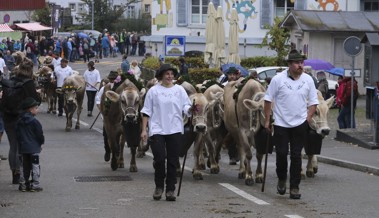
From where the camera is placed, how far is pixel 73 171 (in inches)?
725

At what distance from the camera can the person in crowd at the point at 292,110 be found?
47.0 ft

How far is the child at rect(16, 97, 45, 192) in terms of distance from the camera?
14977 millimetres

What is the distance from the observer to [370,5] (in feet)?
174

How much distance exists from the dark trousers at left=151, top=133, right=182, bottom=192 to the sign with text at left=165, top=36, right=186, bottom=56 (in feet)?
79.3

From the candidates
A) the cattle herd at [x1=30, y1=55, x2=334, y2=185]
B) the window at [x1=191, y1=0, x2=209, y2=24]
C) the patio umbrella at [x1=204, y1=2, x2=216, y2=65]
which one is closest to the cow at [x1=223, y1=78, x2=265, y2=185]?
the cattle herd at [x1=30, y1=55, x2=334, y2=185]

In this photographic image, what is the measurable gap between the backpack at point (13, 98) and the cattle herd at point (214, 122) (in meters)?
2.17

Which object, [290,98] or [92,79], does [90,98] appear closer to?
[92,79]

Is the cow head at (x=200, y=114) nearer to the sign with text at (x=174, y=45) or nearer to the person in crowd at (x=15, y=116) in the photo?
the person in crowd at (x=15, y=116)

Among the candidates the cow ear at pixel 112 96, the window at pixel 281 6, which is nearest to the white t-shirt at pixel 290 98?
the cow ear at pixel 112 96

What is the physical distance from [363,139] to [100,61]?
42205mm

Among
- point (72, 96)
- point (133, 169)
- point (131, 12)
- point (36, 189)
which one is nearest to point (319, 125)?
point (133, 169)

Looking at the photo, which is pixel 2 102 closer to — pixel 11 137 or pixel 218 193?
pixel 11 137

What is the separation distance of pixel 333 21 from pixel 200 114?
92.5ft

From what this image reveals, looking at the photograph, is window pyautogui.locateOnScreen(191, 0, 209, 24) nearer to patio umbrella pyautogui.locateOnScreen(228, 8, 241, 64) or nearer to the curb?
patio umbrella pyautogui.locateOnScreen(228, 8, 241, 64)
